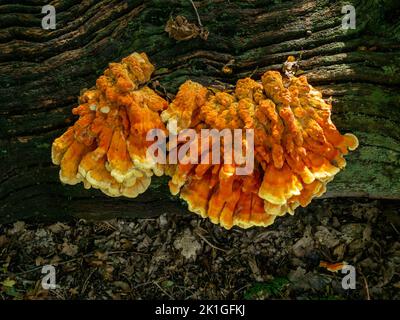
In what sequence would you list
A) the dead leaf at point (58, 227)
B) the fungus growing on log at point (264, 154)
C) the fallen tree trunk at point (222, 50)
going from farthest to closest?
1. the dead leaf at point (58, 227)
2. the fallen tree trunk at point (222, 50)
3. the fungus growing on log at point (264, 154)

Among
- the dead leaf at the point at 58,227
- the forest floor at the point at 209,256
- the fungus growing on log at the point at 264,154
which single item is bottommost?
the forest floor at the point at 209,256

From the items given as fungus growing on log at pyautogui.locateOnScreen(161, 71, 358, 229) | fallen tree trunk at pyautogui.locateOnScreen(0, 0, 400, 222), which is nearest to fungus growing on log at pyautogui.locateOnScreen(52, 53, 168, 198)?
fungus growing on log at pyautogui.locateOnScreen(161, 71, 358, 229)

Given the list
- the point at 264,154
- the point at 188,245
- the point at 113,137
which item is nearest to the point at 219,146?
the point at 264,154

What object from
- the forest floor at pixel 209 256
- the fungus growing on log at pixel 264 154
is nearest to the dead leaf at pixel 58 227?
the forest floor at pixel 209 256

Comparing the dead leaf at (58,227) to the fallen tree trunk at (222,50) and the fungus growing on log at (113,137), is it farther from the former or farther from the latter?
the fungus growing on log at (113,137)

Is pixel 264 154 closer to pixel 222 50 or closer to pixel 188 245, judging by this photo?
pixel 222 50

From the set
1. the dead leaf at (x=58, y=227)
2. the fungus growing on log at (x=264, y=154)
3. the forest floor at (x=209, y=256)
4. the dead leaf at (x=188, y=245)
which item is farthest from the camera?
the dead leaf at (x=58, y=227)

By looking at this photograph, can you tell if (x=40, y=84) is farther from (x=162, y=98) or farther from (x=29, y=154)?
(x=162, y=98)
